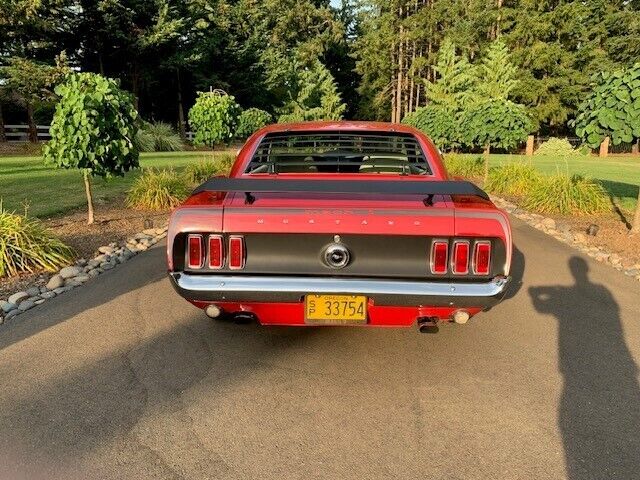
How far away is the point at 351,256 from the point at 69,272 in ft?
12.9

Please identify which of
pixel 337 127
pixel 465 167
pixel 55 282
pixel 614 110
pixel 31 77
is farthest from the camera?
pixel 31 77

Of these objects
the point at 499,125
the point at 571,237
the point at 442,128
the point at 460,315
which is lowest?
the point at 571,237

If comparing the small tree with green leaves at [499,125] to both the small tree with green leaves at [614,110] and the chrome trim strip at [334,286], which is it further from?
the chrome trim strip at [334,286]

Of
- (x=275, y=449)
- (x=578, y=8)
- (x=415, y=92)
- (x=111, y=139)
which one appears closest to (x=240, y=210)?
(x=275, y=449)

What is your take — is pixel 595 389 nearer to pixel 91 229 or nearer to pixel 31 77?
pixel 91 229

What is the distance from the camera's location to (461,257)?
291 cm

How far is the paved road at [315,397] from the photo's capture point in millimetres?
2359

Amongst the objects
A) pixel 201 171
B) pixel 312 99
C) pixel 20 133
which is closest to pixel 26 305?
pixel 201 171

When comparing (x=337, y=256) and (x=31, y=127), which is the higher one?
(x=31, y=127)

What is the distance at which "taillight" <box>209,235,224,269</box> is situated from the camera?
2980 mm

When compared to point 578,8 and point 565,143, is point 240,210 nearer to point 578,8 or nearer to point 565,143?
point 565,143

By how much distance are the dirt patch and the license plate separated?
3584mm

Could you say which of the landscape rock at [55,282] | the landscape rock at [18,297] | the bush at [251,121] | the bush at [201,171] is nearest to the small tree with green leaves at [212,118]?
the bush at [201,171]

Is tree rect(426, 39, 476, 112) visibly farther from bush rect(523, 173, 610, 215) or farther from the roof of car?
the roof of car
